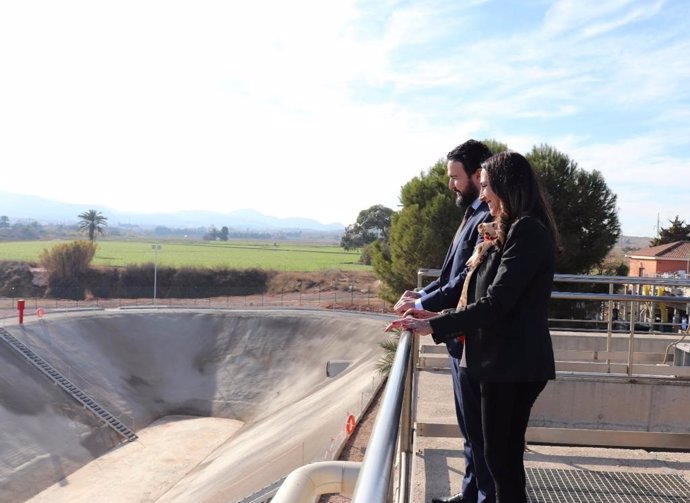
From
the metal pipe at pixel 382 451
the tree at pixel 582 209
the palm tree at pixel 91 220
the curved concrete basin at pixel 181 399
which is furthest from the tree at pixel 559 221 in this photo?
the palm tree at pixel 91 220

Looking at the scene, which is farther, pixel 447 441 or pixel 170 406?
pixel 170 406

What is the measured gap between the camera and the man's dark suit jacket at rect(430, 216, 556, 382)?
253 centimetres

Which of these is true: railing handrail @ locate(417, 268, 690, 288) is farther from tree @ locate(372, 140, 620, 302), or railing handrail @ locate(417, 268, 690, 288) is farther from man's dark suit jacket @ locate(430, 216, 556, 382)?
tree @ locate(372, 140, 620, 302)

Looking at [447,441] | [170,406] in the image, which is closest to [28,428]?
[170,406]

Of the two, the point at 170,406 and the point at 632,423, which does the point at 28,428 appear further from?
the point at 632,423

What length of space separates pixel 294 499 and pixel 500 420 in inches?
50.9

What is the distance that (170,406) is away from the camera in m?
28.5

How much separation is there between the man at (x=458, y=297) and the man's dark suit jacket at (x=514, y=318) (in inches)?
15.4

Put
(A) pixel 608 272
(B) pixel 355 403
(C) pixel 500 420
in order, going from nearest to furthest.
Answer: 1. (C) pixel 500 420
2. (B) pixel 355 403
3. (A) pixel 608 272

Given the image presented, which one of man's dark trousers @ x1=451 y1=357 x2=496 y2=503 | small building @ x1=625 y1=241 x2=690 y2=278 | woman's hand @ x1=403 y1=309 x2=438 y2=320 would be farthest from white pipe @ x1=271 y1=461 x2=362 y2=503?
small building @ x1=625 y1=241 x2=690 y2=278

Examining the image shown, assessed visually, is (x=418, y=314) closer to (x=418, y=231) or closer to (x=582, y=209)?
(x=418, y=231)

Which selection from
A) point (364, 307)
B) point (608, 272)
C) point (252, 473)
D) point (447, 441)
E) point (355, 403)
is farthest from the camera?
point (364, 307)

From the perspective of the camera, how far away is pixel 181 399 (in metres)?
29.1

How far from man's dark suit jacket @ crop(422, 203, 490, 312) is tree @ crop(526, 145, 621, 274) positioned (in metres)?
22.4
